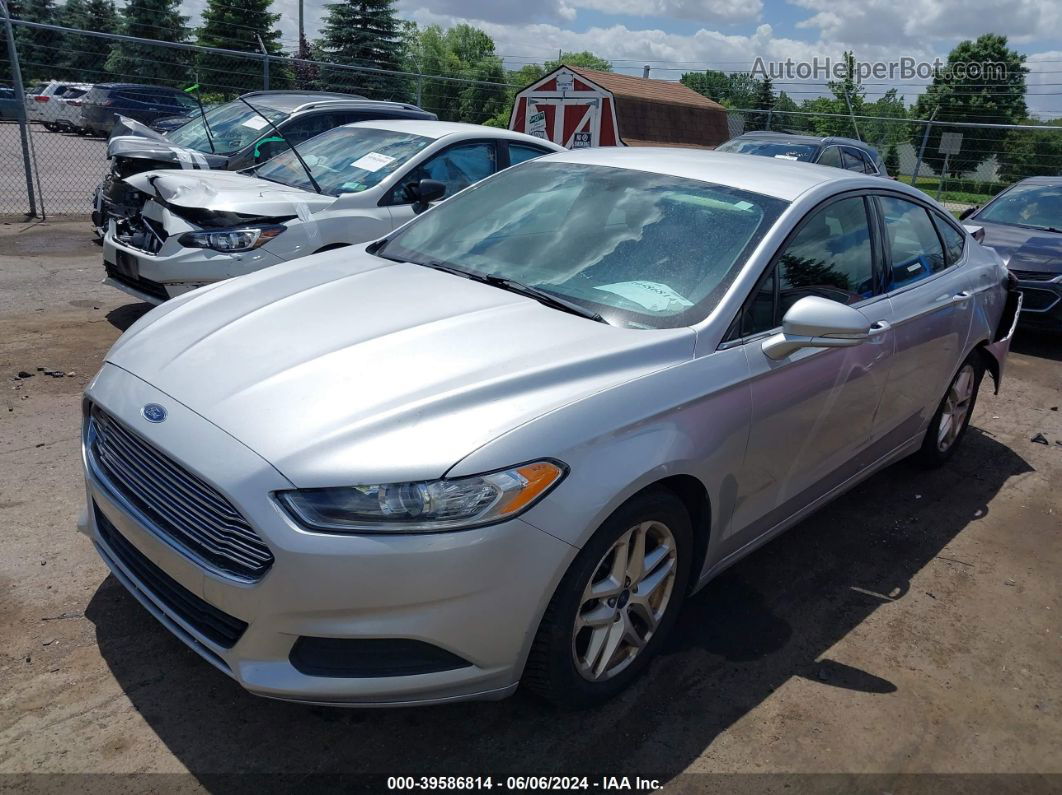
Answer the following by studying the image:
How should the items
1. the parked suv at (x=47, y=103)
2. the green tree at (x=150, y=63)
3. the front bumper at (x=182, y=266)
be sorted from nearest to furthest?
the front bumper at (x=182, y=266), the green tree at (x=150, y=63), the parked suv at (x=47, y=103)

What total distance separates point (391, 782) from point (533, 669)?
0.51m

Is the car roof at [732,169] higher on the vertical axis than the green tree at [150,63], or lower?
lower

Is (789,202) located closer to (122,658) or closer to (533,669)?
(533,669)

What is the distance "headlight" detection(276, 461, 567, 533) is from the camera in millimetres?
2217

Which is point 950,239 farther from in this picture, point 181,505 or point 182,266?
point 182,266

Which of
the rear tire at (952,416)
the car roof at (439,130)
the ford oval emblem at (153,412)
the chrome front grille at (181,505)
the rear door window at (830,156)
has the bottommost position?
the rear tire at (952,416)

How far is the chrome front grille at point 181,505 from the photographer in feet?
7.45

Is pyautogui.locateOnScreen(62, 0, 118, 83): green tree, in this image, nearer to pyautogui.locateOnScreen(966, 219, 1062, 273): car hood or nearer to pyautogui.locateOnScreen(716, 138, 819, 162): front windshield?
pyautogui.locateOnScreen(716, 138, 819, 162): front windshield

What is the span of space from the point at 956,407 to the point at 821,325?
2541mm

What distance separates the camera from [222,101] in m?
14.5

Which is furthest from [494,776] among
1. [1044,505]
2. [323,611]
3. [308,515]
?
[1044,505]

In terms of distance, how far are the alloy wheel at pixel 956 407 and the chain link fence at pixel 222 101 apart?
9.81 meters

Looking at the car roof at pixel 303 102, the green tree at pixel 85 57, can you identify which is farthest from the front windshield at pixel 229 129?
the green tree at pixel 85 57

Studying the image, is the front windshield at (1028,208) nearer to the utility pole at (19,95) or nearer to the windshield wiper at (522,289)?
the windshield wiper at (522,289)
